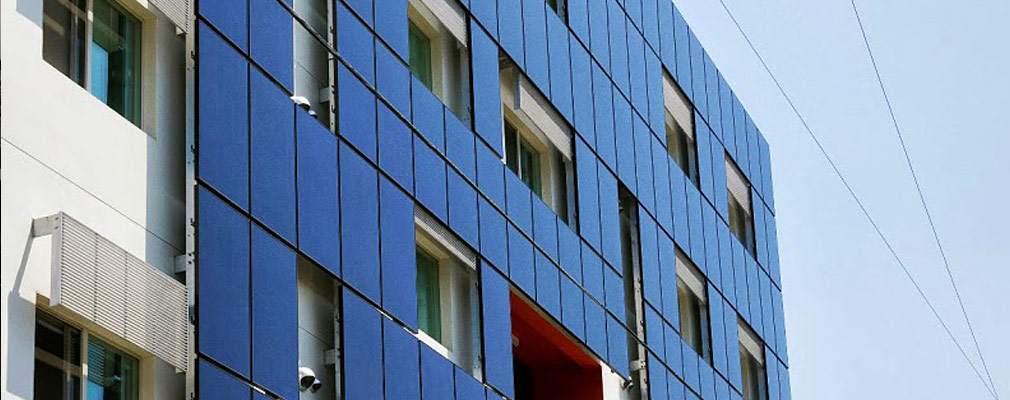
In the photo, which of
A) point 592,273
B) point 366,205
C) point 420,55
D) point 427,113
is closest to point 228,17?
point 366,205

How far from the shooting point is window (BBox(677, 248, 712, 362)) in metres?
51.0

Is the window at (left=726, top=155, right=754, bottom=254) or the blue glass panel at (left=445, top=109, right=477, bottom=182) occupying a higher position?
the window at (left=726, top=155, right=754, bottom=254)

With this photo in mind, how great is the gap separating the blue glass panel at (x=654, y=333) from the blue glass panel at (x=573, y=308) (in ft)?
12.8

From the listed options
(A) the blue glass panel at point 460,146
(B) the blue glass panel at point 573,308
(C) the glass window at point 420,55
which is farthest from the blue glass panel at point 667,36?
(A) the blue glass panel at point 460,146

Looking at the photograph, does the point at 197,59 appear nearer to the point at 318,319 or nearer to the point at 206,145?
the point at 206,145

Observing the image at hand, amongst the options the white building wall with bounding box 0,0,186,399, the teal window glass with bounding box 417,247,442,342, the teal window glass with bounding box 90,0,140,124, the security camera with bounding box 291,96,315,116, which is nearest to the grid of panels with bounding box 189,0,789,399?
the security camera with bounding box 291,96,315,116

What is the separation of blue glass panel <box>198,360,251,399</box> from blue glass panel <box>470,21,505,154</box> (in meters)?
12.4

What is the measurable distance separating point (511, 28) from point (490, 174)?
3984 mm

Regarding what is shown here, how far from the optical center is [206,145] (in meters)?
28.5

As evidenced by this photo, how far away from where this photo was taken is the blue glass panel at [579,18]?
46.2 metres

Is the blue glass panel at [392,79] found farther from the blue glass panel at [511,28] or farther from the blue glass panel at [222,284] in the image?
the blue glass panel at [222,284]

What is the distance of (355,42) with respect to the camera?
34.6 metres

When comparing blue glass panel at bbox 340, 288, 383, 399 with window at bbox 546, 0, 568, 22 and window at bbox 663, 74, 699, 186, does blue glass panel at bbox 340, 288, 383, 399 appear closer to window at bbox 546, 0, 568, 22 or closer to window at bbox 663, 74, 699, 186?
window at bbox 546, 0, 568, 22

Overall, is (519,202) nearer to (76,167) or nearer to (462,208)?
(462,208)
